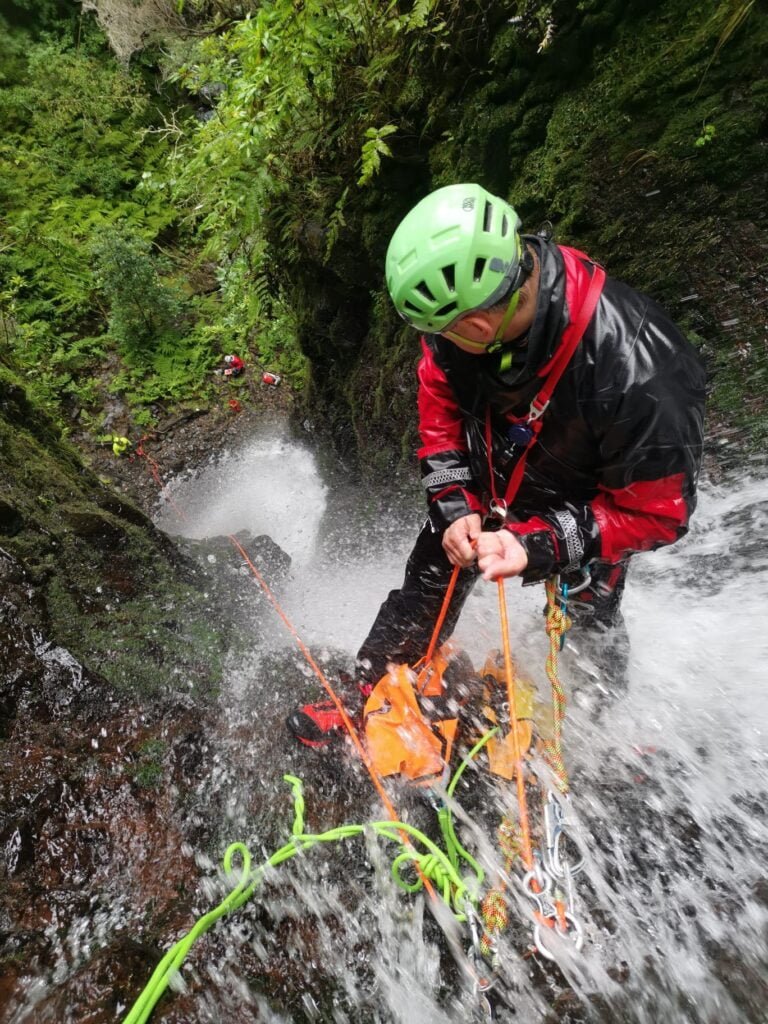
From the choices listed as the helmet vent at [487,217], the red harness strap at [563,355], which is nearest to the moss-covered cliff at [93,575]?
the red harness strap at [563,355]

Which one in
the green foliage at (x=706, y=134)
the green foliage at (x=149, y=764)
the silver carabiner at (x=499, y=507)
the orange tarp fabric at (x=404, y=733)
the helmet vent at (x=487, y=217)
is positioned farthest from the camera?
the green foliage at (x=706, y=134)

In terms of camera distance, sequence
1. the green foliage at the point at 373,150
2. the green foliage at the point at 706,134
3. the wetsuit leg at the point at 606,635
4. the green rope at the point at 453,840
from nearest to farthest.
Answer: the green rope at the point at 453,840
the green foliage at the point at 706,134
the wetsuit leg at the point at 606,635
the green foliage at the point at 373,150

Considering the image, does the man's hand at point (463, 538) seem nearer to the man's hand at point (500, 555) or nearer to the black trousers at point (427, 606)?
the man's hand at point (500, 555)

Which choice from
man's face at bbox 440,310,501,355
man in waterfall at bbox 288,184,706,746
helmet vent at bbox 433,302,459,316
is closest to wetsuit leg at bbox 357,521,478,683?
man in waterfall at bbox 288,184,706,746

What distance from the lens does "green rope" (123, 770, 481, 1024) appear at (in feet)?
6.38

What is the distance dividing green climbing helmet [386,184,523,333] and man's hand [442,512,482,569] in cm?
96

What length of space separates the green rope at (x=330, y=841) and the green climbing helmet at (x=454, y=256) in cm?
220

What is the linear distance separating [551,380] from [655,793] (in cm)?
231

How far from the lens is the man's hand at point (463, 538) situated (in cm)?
254

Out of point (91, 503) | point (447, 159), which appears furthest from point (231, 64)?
point (91, 503)

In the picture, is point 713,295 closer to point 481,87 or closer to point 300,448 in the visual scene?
point 481,87

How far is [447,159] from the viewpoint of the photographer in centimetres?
414

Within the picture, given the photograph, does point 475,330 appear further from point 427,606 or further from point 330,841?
point 330,841

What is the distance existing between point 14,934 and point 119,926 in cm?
35
